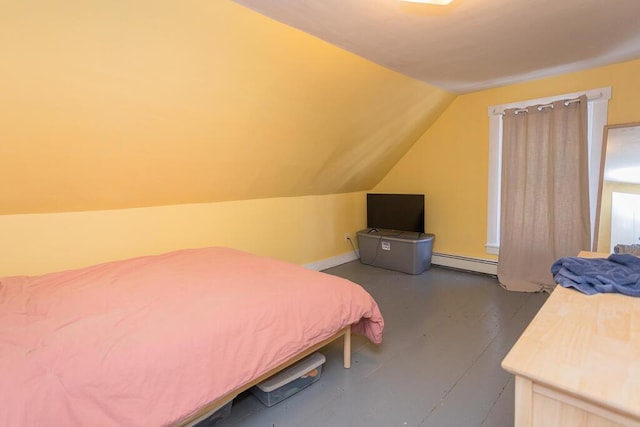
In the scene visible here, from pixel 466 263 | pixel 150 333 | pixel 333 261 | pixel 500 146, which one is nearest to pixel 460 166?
pixel 500 146

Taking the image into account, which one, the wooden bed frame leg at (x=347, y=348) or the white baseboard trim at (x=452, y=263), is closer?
the wooden bed frame leg at (x=347, y=348)

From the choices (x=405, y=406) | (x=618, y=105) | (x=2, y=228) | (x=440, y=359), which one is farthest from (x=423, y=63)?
(x=2, y=228)

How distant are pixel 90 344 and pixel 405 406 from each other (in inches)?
61.4

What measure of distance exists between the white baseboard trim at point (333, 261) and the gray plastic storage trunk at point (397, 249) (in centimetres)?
22

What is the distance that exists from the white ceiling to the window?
0.32m

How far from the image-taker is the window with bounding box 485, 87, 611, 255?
305 centimetres

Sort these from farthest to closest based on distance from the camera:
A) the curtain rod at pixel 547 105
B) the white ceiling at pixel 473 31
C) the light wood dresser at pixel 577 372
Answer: the curtain rod at pixel 547 105 → the white ceiling at pixel 473 31 → the light wood dresser at pixel 577 372

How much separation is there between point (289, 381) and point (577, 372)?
138 cm

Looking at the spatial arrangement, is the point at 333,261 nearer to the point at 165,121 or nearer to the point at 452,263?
the point at 452,263

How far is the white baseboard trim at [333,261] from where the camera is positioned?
4.29 meters

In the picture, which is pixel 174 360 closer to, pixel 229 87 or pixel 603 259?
pixel 229 87

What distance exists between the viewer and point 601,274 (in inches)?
57.7

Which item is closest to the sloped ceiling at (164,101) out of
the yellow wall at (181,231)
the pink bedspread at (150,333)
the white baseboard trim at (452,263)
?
the yellow wall at (181,231)

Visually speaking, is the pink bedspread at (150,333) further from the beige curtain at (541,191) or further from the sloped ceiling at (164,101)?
the beige curtain at (541,191)
